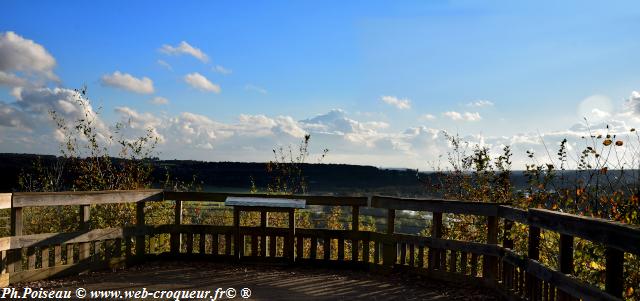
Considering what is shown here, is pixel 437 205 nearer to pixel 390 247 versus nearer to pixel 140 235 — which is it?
pixel 390 247

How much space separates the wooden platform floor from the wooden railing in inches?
8.9

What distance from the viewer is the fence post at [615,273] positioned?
4.82 meters

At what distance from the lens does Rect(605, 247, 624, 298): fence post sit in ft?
15.8

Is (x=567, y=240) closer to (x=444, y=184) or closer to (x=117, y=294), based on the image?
(x=117, y=294)

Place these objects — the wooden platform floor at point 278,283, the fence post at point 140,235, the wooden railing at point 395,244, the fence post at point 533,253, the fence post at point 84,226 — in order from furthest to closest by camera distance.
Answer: the fence post at point 140,235 → the fence post at point 84,226 → the wooden platform floor at point 278,283 → the fence post at point 533,253 → the wooden railing at point 395,244

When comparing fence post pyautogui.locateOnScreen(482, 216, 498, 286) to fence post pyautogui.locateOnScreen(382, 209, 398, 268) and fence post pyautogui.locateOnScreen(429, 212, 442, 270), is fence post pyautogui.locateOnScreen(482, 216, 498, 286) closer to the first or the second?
fence post pyautogui.locateOnScreen(429, 212, 442, 270)

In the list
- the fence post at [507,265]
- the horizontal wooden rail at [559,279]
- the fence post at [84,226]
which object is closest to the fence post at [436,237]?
the fence post at [507,265]

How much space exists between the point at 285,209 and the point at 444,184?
4572mm

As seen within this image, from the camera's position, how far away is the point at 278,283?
8164 millimetres

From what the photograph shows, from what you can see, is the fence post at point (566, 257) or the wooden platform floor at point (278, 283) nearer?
the fence post at point (566, 257)

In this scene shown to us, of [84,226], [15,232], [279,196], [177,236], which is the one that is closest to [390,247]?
[279,196]

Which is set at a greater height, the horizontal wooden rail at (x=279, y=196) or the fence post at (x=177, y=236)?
the horizontal wooden rail at (x=279, y=196)

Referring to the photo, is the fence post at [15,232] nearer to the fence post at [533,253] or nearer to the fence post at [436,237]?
the fence post at [436,237]

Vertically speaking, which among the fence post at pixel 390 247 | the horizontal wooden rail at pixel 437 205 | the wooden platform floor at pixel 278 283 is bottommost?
the wooden platform floor at pixel 278 283
